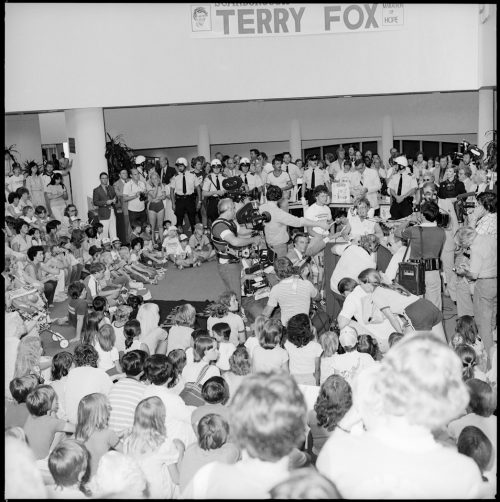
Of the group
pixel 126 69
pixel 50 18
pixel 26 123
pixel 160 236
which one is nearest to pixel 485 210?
pixel 160 236

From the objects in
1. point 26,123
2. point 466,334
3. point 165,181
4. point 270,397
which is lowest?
point 466,334

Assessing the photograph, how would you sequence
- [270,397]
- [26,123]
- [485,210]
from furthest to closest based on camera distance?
[26,123]
[485,210]
[270,397]

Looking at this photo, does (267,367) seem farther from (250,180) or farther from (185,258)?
(250,180)

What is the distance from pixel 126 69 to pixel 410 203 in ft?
19.2

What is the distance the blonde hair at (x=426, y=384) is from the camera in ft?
6.95

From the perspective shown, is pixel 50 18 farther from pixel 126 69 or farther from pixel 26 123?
pixel 26 123

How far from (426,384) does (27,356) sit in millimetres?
4380

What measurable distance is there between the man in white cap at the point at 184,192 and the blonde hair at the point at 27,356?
7635 millimetres

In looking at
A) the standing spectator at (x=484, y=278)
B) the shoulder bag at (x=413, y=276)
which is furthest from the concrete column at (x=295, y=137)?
the standing spectator at (x=484, y=278)

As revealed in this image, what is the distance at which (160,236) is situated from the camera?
13133 millimetres

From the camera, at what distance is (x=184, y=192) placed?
1341 centimetres

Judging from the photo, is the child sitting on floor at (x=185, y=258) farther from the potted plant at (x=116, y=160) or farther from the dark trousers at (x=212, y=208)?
the potted plant at (x=116, y=160)

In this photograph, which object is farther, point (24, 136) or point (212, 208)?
point (24, 136)

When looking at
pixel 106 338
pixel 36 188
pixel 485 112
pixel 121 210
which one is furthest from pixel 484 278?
pixel 36 188
